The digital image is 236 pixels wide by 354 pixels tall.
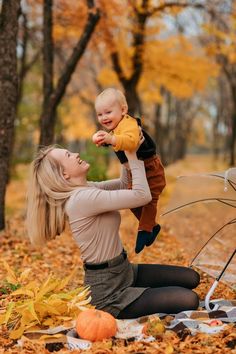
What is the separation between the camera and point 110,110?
3895 millimetres

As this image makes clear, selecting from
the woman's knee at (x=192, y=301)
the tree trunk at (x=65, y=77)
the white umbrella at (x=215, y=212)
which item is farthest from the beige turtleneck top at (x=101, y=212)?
the tree trunk at (x=65, y=77)

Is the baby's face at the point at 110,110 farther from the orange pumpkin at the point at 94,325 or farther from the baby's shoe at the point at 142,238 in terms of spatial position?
the orange pumpkin at the point at 94,325

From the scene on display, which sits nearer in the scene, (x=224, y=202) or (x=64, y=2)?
(x=224, y=202)

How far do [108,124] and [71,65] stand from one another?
5990 millimetres

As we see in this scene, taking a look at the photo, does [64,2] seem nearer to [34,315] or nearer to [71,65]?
[71,65]

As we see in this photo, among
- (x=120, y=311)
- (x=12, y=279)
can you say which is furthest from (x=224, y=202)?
(x=12, y=279)

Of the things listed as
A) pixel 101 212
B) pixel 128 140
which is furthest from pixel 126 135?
pixel 101 212

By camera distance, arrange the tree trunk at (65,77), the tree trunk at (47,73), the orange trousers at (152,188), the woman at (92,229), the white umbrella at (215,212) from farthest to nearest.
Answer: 1. the tree trunk at (47,73)
2. the tree trunk at (65,77)
3. the white umbrella at (215,212)
4. the orange trousers at (152,188)
5. the woman at (92,229)

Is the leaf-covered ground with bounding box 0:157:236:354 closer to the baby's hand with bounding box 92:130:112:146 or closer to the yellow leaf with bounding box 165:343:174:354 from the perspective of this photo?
the yellow leaf with bounding box 165:343:174:354

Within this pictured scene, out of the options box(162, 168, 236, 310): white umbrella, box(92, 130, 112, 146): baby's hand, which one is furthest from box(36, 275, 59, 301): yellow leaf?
box(162, 168, 236, 310): white umbrella

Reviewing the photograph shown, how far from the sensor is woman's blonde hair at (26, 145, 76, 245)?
4.00 meters

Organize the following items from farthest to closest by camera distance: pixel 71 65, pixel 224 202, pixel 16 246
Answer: pixel 71 65 → pixel 16 246 → pixel 224 202

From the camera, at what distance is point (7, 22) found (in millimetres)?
7352

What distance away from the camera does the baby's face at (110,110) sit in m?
3.88
